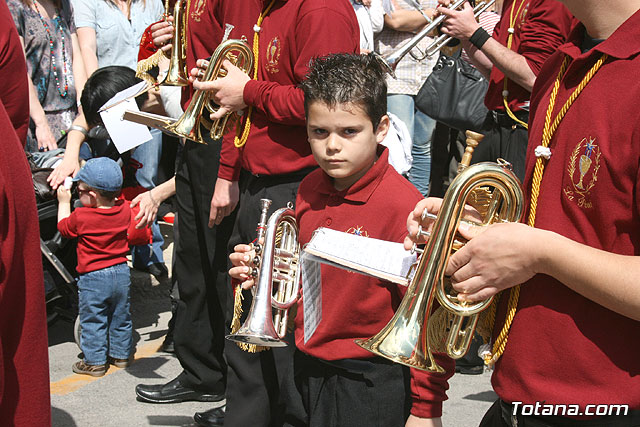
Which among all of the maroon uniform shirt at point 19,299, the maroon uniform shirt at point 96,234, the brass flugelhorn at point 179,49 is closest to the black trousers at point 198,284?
the brass flugelhorn at point 179,49

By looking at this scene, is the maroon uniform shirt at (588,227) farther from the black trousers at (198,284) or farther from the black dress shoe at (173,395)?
the black dress shoe at (173,395)

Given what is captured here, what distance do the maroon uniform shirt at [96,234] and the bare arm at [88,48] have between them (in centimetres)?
240

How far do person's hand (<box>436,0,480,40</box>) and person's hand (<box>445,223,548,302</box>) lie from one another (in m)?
2.63

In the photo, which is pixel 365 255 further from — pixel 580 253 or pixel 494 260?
pixel 580 253

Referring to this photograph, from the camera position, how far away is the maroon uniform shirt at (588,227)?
4.81ft

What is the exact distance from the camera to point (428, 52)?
14.7ft

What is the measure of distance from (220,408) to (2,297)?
2.29 metres

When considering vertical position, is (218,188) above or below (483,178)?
below

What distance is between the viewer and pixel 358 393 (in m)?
2.31

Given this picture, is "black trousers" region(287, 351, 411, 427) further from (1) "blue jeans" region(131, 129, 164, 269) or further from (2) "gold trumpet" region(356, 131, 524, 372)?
(1) "blue jeans" region(131, 129, 164, 269)

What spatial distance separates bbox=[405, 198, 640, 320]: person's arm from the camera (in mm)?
1445

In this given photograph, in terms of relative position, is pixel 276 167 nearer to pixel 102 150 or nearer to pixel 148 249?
pixel 102 150

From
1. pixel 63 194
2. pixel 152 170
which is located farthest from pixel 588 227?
pixel 152 170

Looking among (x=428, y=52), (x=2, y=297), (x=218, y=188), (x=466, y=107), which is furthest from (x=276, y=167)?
(x=466, y=107)
